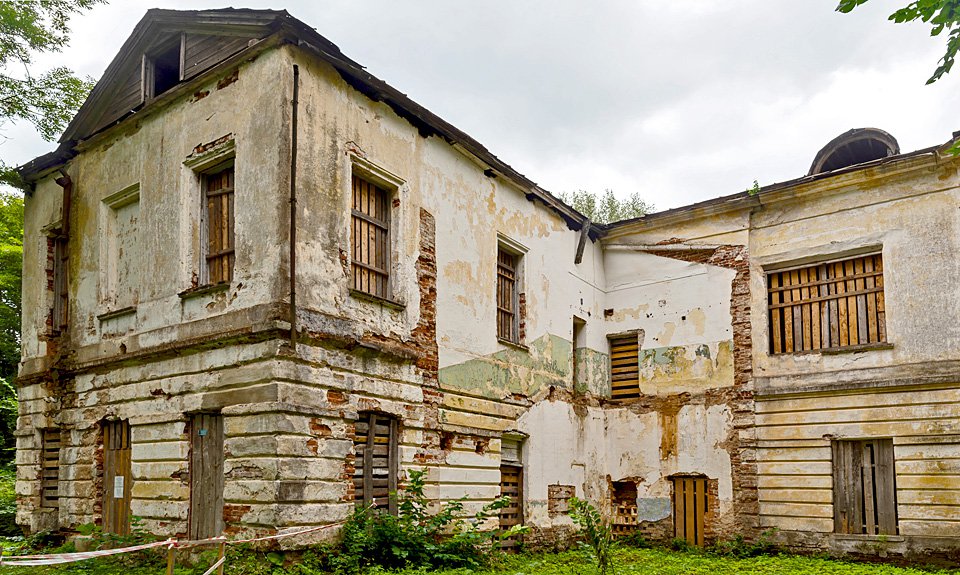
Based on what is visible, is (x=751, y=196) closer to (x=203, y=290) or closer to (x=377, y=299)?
(x=377, y=299)

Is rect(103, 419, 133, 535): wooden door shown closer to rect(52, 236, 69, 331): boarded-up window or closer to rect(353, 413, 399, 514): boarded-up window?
rect(52, 236, 69, 331): boarded-up window

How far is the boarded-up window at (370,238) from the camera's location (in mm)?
11391

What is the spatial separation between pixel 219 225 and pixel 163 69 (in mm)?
3445

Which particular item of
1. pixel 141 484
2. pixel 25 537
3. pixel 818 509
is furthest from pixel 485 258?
pixel 25 537

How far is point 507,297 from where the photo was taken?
48.0 ft

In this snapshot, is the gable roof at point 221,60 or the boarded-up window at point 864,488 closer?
the gable roof at point 221,60

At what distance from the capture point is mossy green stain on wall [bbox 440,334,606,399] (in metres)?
12.8

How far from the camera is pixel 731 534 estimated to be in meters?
14.7

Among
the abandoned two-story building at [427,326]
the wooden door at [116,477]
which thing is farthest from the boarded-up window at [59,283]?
the wooden door at [116,477]

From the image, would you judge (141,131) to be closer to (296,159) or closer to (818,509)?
(296,159)

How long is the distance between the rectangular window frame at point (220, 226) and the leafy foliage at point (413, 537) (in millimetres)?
3723

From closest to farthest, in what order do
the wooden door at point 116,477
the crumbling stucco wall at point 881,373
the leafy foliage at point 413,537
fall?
the leafy foliage at point 413,537
the wooden door at point 116,477
the crumbling stucco wall at point 881,373

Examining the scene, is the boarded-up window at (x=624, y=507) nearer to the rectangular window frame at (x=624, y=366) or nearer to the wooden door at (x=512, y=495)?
the rectangular window frame at (x=624, y=366)

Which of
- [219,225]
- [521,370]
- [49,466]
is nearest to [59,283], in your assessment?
[49,466]
